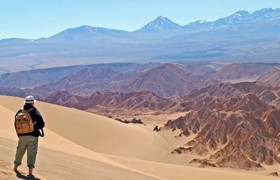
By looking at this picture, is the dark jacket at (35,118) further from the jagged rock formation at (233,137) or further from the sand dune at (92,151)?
the jagged rock formation at (233,137)

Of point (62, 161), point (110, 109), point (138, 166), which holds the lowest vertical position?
point (110, 109)

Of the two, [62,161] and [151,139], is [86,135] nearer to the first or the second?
[151,139]

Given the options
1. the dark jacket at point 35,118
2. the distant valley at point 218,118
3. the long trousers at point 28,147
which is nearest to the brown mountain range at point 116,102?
the distant valley at point 218,118

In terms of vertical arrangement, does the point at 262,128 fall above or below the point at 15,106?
below

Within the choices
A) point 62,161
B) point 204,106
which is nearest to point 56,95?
point 204,106

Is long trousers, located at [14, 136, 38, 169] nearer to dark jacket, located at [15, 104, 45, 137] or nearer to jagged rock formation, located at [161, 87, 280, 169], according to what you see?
dark jacket, located at [15, 104, 45, 137]

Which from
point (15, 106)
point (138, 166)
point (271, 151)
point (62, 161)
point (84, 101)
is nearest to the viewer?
point (62, 161)

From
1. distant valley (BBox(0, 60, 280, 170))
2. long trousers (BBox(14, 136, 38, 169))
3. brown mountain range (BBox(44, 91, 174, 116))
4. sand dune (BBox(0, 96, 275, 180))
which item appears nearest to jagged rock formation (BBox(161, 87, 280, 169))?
distant valley (BBox(0, 60, 280, 170))
